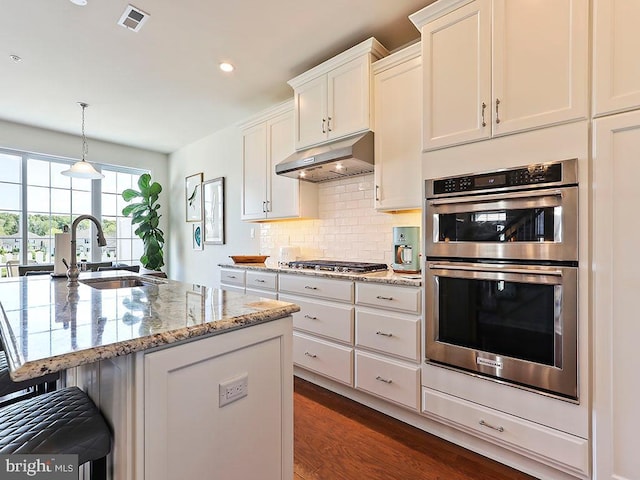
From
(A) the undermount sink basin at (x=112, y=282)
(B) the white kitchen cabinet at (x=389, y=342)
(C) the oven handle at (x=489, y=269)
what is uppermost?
(C) the oven handle at (x=489, y=269)

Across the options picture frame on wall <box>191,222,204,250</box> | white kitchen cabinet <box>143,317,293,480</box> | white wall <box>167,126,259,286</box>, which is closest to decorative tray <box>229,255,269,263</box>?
white wall <box>167,126,259,286</box>

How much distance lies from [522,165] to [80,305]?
2.09m

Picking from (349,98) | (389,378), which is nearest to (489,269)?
(389,378)

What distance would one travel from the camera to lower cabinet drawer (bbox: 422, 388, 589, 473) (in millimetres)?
1456

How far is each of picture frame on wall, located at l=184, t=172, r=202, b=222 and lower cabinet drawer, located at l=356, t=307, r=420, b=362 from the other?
3.57m

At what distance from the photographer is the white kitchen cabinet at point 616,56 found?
132 cm

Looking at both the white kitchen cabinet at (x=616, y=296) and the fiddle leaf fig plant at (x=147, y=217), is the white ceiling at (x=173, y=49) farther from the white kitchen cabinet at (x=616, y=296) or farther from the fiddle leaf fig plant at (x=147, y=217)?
the white kitchen cabinet at (x=616, y=296)

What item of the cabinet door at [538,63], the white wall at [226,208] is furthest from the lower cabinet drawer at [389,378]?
the white wall at [226,208]

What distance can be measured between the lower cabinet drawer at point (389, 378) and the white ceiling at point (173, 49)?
2366mm

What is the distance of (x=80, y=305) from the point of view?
1246 mm

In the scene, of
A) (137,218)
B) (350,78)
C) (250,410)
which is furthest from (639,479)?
(137,218)

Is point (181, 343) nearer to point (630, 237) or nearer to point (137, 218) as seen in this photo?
point (630, 237)

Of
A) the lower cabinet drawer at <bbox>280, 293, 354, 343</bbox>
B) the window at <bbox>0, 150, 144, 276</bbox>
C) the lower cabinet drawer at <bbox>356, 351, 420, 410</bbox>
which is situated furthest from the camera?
the window at <bbox>0, 150, 144, 276</bbox>

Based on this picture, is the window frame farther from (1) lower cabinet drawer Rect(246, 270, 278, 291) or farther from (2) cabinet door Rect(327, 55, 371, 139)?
(2) cabinet door Rect(327, 55, 371, 139)
